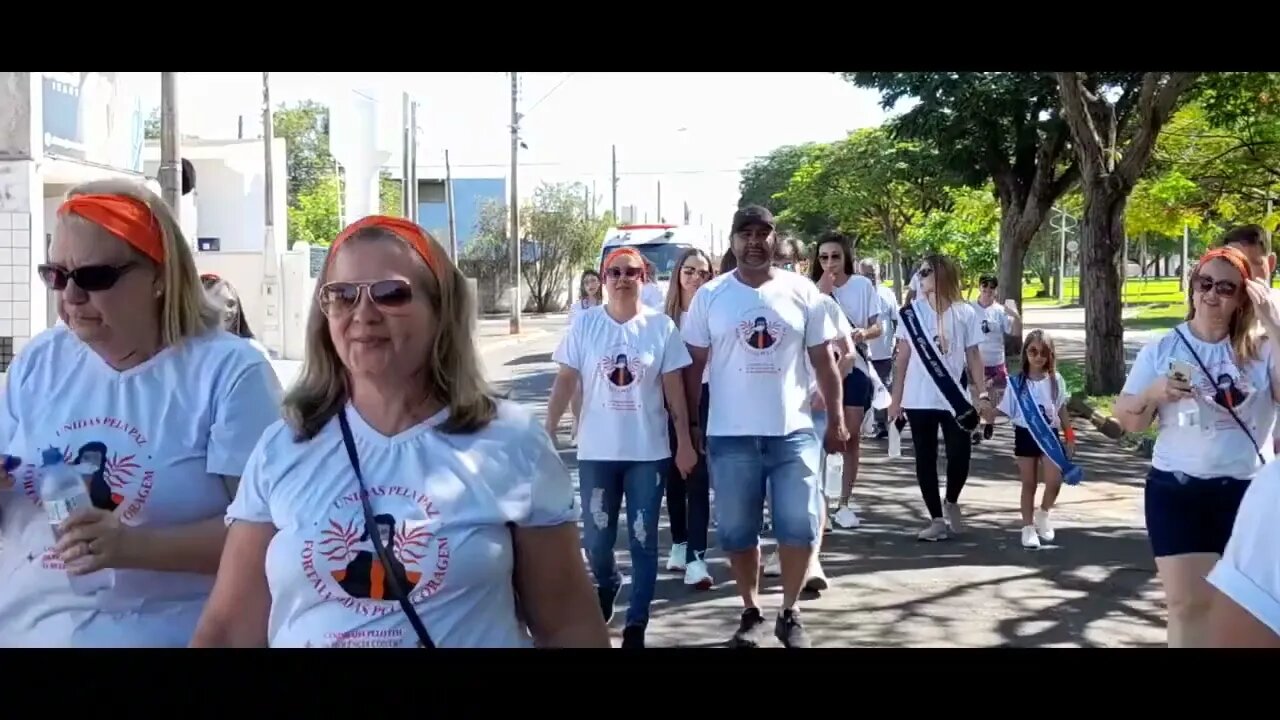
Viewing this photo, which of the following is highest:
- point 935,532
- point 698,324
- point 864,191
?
point 864,191

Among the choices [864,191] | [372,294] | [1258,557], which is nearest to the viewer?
[1258,557]

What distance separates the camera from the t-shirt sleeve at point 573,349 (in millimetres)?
6156

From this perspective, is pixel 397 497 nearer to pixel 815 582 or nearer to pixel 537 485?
pixel 537 485

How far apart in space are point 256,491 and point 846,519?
21.7 ft

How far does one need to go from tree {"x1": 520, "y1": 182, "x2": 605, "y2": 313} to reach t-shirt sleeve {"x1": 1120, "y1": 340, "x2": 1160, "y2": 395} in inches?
1605

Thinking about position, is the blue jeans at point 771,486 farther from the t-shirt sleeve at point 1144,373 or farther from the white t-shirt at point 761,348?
the t-shirt sleeve at point 1144,373

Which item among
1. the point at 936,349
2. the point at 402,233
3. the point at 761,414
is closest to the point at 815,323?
the point at 761,414

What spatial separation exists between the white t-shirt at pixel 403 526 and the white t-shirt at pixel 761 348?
3.35 metres

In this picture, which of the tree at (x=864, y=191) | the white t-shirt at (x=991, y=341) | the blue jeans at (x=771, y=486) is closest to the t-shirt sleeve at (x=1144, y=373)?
the blue jeans at (x=771, y=486)

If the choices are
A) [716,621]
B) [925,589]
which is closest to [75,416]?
[716,621]

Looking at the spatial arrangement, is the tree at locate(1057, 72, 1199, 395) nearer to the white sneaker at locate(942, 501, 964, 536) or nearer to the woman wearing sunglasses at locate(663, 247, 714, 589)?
the white sneaker at locate(942, 501, 964, 536)

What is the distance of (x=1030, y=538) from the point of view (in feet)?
26.3
